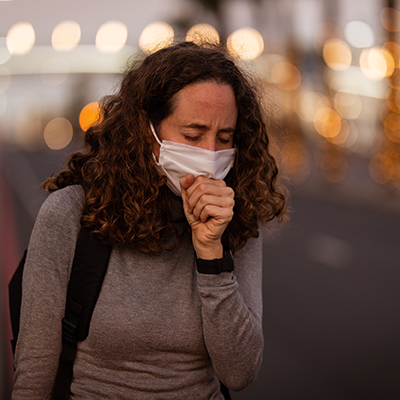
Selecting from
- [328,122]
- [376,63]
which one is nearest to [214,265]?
[376,63]

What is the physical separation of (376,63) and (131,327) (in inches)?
472

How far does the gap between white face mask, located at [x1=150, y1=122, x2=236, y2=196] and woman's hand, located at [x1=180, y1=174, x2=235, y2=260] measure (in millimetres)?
77

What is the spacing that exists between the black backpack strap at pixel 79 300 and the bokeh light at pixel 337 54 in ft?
45.2

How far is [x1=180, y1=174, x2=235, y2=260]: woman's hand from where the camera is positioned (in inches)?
86.8

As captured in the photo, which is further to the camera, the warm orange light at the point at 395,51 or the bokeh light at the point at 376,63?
the bokeh light at the point at 376,63

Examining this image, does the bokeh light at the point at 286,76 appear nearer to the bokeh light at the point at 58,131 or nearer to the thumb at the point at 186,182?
the thumb at the point at 186,182

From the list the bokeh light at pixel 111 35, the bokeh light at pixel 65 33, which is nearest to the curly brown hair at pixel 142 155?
the bokeh light at pixel 111 35

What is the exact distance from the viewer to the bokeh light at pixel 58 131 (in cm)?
4925

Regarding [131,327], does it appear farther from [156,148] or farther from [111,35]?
[111,35]

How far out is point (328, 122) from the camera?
52.3ft

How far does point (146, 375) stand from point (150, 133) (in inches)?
41.9

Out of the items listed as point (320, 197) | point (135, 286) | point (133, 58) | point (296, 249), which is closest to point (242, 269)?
point (135, 286)

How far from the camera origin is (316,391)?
13.5 ft

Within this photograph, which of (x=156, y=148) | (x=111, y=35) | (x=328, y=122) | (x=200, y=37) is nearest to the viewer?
(x=156, y=148)
